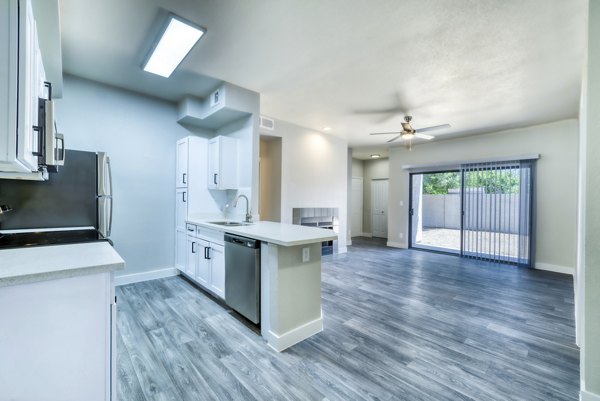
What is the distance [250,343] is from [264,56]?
2770 mm

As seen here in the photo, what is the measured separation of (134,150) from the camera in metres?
3.71

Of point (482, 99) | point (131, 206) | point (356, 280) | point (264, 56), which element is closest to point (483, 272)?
point (356, 280)

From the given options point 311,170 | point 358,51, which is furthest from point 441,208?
point 358,51

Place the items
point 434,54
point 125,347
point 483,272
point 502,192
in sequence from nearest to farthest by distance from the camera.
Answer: point 125,347, point 434,54, point 483,272, point 502,192

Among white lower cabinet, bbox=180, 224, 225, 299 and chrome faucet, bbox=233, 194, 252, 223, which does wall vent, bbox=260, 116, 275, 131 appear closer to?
chrome faucet, bbox=233, 194, 252, 223

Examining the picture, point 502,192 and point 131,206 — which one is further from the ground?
point 502,192

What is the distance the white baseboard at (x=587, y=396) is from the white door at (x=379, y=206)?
708 cm

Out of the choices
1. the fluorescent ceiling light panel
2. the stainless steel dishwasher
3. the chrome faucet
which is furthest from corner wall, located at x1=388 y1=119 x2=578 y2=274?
the fluorescent ceiling light panel

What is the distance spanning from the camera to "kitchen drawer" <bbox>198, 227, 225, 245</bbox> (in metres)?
2.94

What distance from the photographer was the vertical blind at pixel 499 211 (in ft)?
16.4

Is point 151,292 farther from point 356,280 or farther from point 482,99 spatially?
point 482,99

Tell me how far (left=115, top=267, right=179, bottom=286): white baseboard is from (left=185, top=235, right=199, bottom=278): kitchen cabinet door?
0.45 m

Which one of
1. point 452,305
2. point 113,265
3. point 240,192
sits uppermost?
point 240,192

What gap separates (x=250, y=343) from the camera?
222 cm
